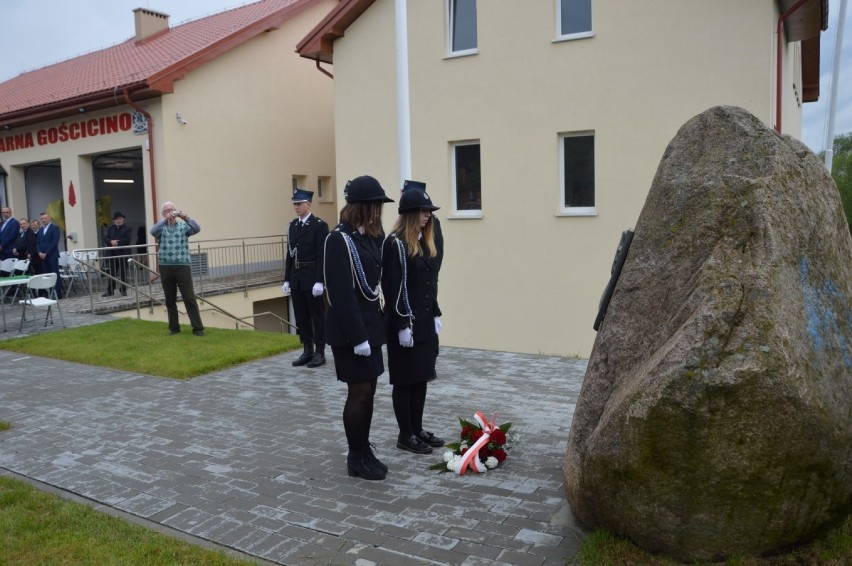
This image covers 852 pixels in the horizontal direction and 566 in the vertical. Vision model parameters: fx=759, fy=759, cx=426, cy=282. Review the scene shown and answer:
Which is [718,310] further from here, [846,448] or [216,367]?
[216,367]

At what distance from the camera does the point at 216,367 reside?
364 inches

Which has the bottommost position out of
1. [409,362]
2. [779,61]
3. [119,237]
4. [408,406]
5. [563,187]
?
[408,406]

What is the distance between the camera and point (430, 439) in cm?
592

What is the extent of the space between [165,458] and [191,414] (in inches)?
53.7

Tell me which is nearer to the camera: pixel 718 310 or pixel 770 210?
pixel 718 310

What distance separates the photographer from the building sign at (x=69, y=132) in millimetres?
18344

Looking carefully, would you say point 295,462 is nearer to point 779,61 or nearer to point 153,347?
point 153,347

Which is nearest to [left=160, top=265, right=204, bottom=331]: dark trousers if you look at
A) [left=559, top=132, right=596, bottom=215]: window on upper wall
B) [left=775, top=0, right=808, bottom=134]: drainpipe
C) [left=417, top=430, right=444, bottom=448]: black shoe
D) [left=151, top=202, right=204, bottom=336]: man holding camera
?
[left=151, top=202, right=204, bottom=336]: man holding camera

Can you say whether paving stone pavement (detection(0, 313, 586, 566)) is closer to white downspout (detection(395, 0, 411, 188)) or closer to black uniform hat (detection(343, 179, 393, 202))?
black uniform hat (detection(343, 179, 393, 202))

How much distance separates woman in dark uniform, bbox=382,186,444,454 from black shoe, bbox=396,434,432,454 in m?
0.01

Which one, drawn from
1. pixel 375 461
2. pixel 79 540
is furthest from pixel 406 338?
pixel 79 540

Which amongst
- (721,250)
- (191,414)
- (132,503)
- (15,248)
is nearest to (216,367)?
(191,414)

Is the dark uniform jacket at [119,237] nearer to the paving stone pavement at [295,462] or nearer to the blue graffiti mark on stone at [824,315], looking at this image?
the paving stone pavement at [295,462]

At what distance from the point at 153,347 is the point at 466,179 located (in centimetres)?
752
